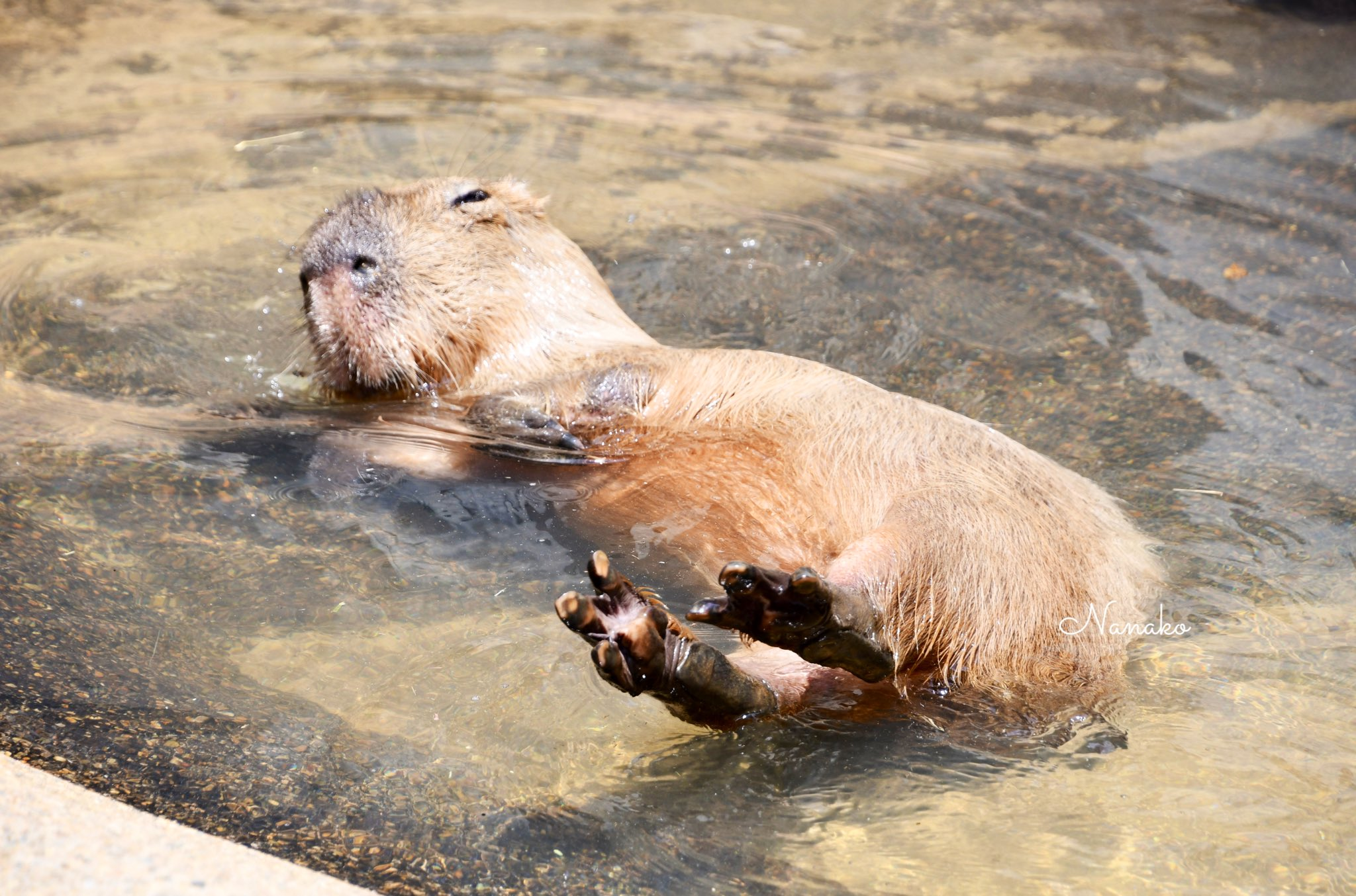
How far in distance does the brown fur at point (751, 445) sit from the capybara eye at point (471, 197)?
14mm

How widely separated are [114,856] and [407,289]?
240 centimetres

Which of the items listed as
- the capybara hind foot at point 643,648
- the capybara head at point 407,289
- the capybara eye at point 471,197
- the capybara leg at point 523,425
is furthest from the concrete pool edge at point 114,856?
the capybara eye at point 471,197

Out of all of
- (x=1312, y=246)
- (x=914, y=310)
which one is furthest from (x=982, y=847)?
(x=1312, y=246)

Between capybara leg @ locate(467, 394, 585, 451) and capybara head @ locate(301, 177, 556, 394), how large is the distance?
0.35 m

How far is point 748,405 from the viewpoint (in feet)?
11.8

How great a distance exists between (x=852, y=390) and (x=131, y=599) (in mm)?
1988

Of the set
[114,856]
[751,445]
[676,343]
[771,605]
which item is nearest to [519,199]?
[676,343]

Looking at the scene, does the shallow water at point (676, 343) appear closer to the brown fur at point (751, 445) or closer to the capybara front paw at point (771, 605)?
the brown fur at point (751, 445)

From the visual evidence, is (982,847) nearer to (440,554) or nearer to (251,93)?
(440,554)

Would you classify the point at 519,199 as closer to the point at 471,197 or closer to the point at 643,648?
the point at 471,197

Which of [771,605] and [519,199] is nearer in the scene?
[771,605]

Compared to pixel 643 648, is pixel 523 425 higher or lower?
lower

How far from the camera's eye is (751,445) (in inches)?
138

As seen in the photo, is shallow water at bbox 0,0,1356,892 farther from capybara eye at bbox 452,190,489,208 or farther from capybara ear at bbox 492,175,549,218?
capybara eye at bbox 452,190,489,208
